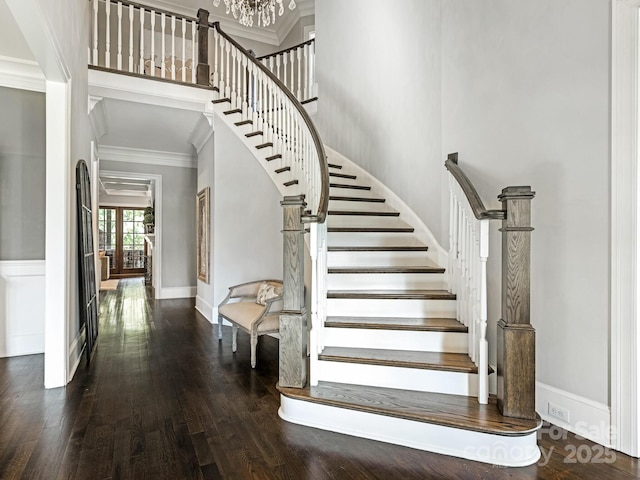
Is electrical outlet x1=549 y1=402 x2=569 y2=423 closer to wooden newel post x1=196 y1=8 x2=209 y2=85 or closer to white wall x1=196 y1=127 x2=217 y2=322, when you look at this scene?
white wall x1=196 y1=127 x2=217 y2=322

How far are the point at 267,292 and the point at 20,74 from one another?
312 cm

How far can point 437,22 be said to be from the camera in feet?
11.2

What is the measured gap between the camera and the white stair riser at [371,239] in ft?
12.0

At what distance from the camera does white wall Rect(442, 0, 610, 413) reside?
2098 millimetres

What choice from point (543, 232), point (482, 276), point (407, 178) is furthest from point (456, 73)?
point (482, 276)

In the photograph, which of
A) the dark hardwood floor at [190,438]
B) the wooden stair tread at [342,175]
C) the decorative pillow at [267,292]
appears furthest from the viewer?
the wooden stair tread at [342,175]

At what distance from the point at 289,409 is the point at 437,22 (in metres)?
3.49

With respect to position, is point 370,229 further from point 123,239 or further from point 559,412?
point 123,239

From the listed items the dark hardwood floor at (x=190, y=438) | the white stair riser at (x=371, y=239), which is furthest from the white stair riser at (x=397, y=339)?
the white stair riser at (x=371, y=239)

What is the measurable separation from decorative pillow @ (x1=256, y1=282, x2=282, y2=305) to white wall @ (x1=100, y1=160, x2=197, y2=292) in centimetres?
357

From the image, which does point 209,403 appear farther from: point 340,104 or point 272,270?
point 340,104

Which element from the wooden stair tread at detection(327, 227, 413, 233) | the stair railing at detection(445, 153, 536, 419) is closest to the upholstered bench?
the wooden stair tread at detection(327, 227, 413, 233)

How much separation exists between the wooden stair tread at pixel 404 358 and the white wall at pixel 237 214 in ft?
7.26

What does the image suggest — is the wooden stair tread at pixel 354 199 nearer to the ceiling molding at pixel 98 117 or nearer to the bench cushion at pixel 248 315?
the bench cushion at pixel 248 315
